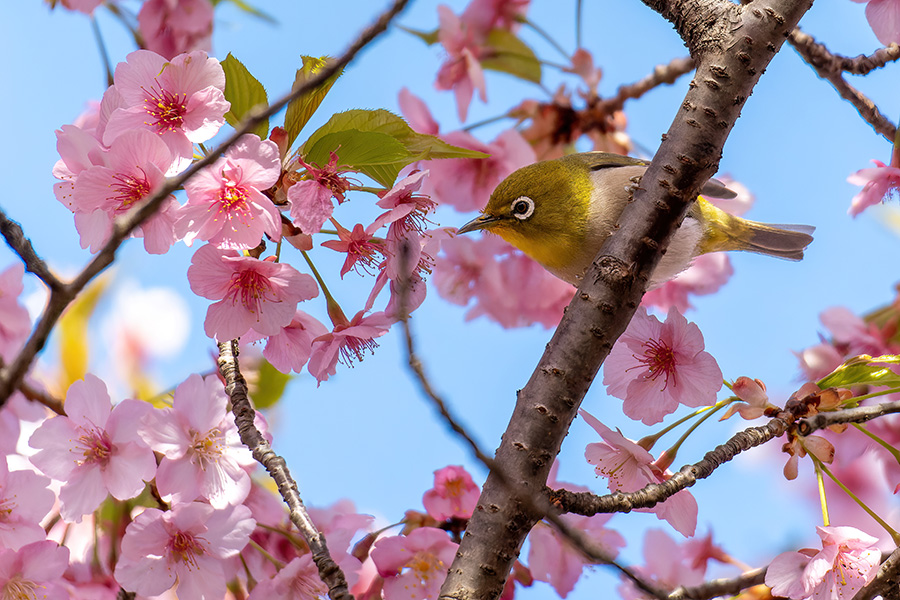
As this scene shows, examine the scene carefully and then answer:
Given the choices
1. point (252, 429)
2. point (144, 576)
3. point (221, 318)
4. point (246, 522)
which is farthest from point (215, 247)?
point (144, 576)

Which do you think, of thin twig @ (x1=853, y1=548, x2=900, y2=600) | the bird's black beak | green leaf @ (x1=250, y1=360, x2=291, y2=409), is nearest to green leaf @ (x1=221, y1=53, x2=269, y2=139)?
green leaf @ (x1=250, y1=360, x2=291, y2=409)

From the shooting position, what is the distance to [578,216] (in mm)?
2785

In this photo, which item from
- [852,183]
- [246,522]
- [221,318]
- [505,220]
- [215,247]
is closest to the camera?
[215,247]

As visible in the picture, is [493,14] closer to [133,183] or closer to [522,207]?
[522,207]

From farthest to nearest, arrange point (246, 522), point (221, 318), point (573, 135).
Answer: point (573, 135)
point (246, 522)
point (221, 318)

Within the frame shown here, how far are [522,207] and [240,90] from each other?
53.7 inches

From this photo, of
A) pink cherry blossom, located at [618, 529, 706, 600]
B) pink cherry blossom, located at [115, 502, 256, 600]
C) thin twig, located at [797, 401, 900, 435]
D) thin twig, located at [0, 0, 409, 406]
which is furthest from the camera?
pink cherry blossom, located at [618, 529, 706, 600]

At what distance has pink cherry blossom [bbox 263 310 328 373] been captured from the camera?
1970 mm

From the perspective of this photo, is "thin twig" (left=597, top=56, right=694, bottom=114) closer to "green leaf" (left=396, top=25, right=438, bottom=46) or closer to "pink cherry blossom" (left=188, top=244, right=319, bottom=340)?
"green leaf" (left=396, top=25, right=438, bottom=46)

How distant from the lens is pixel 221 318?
1.80m

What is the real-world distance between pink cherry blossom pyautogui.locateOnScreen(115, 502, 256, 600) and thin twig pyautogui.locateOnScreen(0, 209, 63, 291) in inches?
34.6

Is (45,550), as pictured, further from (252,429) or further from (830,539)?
(830,539)

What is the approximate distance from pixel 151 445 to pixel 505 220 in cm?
163

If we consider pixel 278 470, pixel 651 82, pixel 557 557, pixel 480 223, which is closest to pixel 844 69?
pixel 651 82
